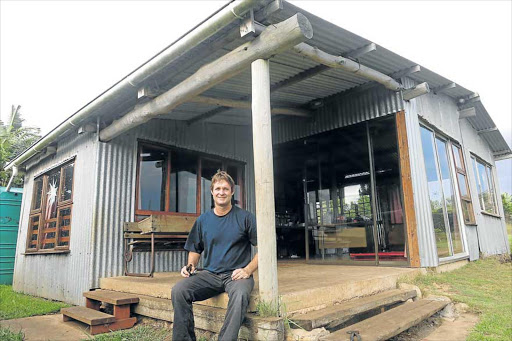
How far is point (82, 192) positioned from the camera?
18.2 feet

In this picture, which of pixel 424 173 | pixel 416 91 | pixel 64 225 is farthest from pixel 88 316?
pixel 416 91

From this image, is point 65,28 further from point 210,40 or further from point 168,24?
point 210,40

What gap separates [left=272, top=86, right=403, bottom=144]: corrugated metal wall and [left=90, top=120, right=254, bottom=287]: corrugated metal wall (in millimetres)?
1939

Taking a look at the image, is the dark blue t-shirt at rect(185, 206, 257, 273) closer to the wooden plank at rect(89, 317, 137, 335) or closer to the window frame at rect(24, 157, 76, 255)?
the wooden plank at rect(89, 317, 137, 335)

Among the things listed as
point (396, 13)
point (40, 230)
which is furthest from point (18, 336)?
point (396, 13)

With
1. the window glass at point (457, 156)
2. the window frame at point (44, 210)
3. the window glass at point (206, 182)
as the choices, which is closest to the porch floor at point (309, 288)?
Answer: the window frame at point (44, 210)

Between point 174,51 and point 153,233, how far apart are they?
8.59ft

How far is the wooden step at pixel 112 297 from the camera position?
3879 mm

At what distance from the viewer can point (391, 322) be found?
118 inches

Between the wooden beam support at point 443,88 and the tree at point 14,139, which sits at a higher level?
the tree at point 14,139

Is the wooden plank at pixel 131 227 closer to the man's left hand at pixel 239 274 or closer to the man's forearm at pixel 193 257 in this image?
the man's forearm at pixel 193 257

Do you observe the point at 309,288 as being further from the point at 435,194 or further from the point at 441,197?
the point at 441,197

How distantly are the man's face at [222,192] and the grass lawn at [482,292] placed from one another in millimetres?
2465

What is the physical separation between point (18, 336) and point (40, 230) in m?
3.99
